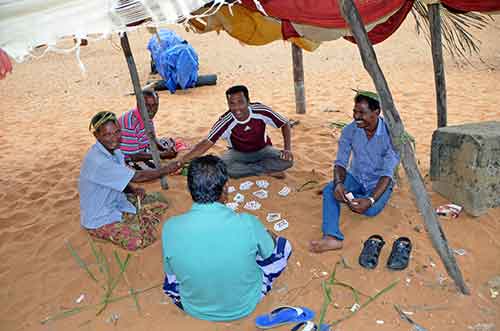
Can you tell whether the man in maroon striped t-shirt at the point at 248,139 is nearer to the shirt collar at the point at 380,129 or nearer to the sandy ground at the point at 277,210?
the sandy ground at the point at 277,210

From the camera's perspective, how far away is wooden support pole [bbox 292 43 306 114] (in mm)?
6109

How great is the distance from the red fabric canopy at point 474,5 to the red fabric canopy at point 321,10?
15.6 inches

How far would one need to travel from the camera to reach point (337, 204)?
331cm

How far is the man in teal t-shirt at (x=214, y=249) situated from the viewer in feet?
7.23

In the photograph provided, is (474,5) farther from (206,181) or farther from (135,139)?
(135,139)

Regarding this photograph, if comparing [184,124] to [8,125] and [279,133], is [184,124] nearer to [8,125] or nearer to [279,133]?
[279,133]

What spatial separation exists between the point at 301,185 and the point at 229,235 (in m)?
2.09

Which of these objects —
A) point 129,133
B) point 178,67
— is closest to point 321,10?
point 129,133

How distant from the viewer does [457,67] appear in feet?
27.7

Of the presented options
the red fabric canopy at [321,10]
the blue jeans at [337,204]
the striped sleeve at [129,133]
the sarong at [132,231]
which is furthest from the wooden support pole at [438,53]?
the striped sleeve at [129,133]

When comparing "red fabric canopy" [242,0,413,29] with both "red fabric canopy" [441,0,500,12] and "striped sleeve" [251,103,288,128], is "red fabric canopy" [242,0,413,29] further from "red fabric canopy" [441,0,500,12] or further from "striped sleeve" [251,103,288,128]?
"striped sleeve" [251,103,288,128]

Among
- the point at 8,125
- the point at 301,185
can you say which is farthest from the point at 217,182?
the point at 8,125

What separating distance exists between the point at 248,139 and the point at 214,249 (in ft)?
7.55

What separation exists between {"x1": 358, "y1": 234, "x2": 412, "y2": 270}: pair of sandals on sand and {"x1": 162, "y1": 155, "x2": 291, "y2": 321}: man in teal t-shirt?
2.65 ft
